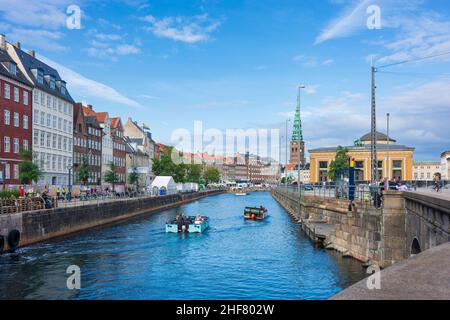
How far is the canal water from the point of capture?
2067cm

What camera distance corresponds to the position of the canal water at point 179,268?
2067cm

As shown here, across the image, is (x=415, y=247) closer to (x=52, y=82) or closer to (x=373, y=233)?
(x=373, y=233)

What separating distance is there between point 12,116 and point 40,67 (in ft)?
46.7

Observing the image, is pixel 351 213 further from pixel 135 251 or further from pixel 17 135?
pixel 17 135

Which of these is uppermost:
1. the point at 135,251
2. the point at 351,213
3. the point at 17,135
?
the point at 17,135

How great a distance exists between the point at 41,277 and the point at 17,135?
132 feet

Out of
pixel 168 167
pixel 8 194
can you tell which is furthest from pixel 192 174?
pixel 8 194

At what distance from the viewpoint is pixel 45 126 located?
6669cm

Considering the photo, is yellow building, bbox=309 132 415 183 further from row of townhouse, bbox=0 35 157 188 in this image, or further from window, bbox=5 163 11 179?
window, bbox=5 163 11 179

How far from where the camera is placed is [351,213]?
29.0 metres

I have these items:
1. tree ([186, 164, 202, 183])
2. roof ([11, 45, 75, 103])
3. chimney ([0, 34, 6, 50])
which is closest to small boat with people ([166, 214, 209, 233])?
roof ([11, 45, 75, 103])

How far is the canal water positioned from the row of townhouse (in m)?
22.0
